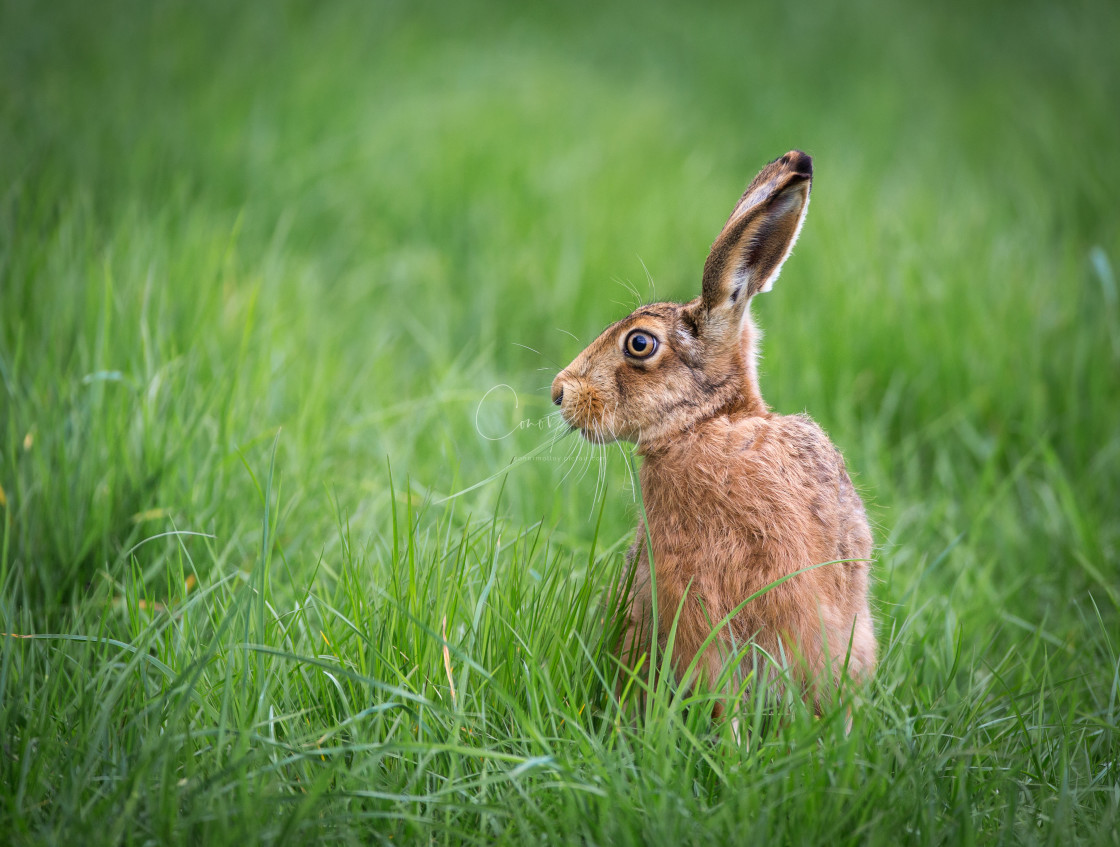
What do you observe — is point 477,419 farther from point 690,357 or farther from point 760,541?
→ point 760,541

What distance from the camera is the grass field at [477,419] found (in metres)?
2.12

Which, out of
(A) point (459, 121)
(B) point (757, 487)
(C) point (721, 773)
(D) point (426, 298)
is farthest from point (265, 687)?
(A) point (459, 121)

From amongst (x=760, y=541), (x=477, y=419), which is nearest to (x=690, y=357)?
(x=760, y=541)

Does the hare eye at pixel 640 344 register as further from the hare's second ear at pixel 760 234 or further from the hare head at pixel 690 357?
the hare's second ear at pixel 760 234

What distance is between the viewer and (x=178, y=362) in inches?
138

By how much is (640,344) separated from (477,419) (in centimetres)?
163

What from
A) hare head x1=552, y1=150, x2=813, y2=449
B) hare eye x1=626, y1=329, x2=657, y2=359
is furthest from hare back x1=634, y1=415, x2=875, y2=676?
hare eye x1=626, y1=329, x2=657, y2=359

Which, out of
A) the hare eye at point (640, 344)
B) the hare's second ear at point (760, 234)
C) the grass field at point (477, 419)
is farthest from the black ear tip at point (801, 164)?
the grass field at point (477, 419)

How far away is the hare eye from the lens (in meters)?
2.62

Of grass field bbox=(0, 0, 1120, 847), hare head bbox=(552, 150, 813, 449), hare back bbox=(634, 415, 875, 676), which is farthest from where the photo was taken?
hare head bbox=(552, 150, 813, 449)

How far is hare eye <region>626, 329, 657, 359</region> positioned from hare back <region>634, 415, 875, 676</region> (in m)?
0.26

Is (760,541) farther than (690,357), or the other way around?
(690,357)

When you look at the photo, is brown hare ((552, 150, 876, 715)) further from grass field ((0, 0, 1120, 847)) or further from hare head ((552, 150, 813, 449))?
grass field ((0, 0, 1120, 847))

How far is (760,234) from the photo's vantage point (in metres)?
2.57
